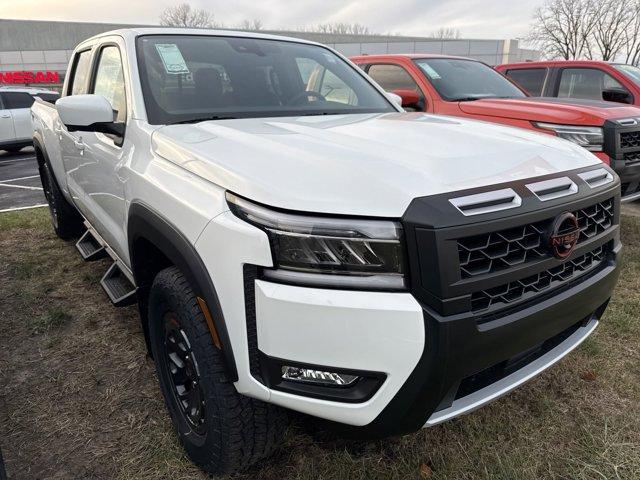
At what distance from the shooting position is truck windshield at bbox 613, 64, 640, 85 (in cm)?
667

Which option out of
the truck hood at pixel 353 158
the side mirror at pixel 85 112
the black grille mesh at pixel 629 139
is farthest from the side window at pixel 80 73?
the black grille mesh at pixel 629 139

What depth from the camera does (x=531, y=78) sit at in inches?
292

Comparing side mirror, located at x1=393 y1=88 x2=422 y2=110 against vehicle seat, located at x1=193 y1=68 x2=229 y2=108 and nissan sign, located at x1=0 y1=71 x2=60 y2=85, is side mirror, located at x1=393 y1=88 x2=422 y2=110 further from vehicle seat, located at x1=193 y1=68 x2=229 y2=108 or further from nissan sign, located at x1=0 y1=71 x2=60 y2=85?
nissan sign, located at x1=0 y1=71 x2=60 y2=85

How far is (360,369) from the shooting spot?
143cm

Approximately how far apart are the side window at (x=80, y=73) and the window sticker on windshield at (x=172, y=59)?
1.19 meters

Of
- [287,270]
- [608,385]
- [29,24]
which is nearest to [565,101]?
[608,385]

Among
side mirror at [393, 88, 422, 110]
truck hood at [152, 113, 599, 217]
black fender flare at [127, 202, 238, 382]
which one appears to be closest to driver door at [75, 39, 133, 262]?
black fender flare at [127, 202, 238, 382]

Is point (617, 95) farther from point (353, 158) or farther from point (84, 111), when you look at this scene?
point (84, 111)

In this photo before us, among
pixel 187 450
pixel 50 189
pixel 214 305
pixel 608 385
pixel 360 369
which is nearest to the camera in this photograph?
pixel 360 369

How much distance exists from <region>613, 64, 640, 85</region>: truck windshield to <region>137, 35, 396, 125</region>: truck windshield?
537 cm

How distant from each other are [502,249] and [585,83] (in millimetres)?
6752

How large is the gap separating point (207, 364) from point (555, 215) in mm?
1295

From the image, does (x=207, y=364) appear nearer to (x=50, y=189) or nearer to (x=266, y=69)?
(x=266, y=69)

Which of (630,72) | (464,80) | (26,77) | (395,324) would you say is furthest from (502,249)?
(26,77)
